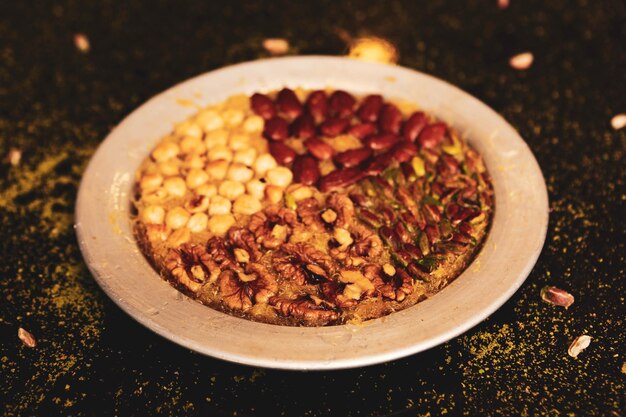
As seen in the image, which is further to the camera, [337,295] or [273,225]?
[273,225]

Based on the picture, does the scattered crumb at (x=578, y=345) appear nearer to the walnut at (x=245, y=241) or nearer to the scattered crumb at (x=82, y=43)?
the walnut at (x=245, y=241)

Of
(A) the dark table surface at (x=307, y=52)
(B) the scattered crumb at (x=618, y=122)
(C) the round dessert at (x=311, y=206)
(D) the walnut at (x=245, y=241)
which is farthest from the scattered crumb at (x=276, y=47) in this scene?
(B) the scattered crumb at (x=618, y=122)

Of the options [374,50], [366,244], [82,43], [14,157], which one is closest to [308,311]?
[366,244]

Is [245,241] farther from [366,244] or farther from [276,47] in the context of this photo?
[276,47]

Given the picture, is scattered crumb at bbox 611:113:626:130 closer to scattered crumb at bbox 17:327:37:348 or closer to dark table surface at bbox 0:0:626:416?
dark table surface at bbox 0:0:626:416

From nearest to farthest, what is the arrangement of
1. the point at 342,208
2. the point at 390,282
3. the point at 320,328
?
the point at 320,328, the point at 390,282, the point at 342,208

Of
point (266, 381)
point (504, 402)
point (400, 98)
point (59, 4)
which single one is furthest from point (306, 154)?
point (59, 4)
